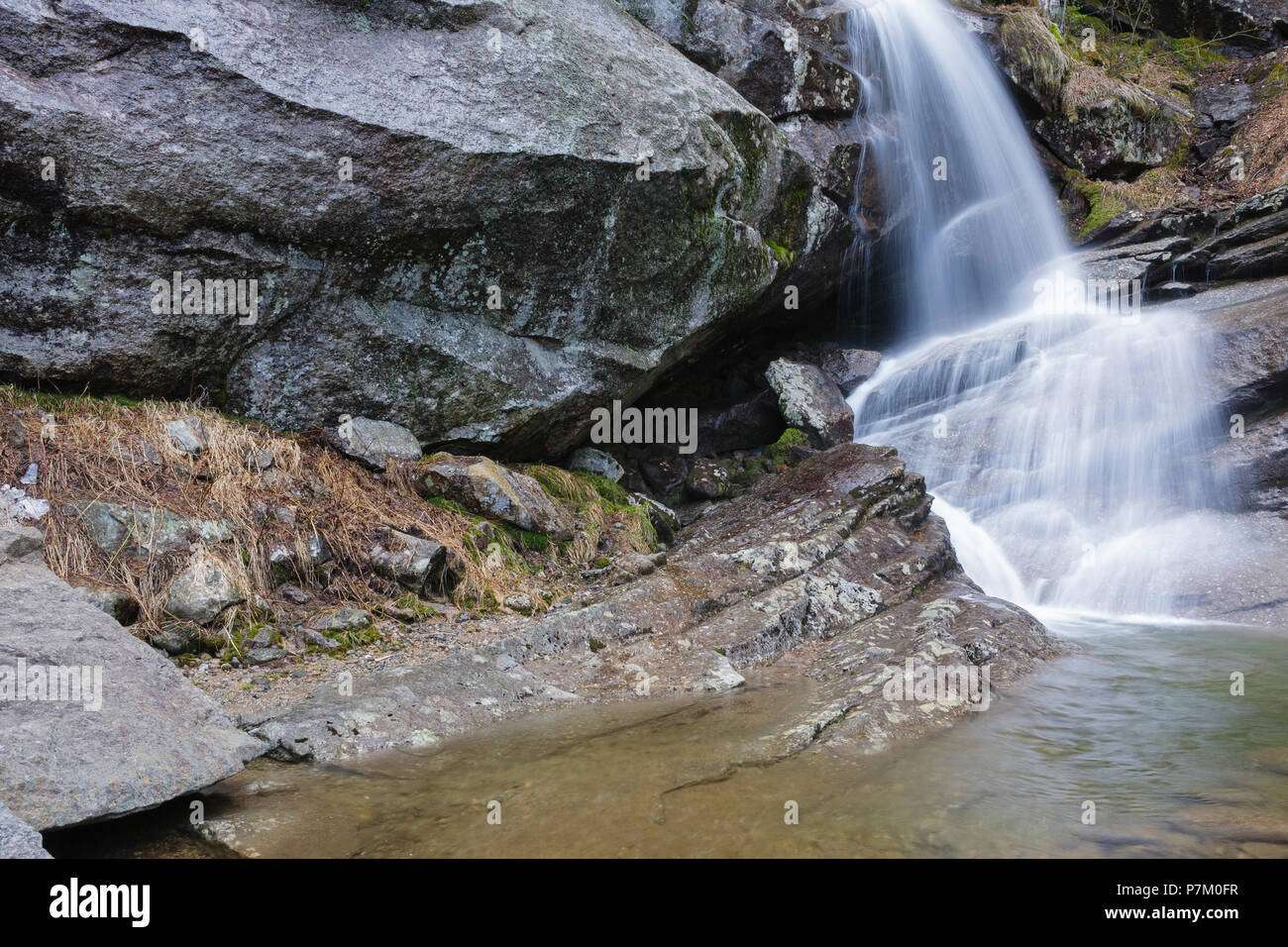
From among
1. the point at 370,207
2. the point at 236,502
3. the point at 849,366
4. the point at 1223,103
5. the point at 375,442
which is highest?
the point at 1223,103

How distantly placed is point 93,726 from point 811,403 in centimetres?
877

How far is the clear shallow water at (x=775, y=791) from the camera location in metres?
2.85

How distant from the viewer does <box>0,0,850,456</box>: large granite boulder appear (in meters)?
5.54

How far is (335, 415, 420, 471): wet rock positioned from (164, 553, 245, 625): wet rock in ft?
6.15

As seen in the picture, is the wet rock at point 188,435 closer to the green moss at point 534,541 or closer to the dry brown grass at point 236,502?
the dry brown grass at point 236,502

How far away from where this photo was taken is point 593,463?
8711mm

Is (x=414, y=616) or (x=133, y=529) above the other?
(x=133, y=529)

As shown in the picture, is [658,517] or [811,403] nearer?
[658,517]

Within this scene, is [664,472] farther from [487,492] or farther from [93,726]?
[93,726]

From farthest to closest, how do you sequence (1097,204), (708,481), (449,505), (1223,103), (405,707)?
(1223,103) → (1097,204) → (708,481) → (449,505) → (405,707)

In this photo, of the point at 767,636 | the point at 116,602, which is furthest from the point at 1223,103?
the point at 116,602

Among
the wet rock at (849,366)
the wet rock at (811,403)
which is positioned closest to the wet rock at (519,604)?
the wet rock at (811,403)

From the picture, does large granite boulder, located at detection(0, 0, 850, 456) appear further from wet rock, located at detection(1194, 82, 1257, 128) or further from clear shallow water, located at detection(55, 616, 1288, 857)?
wet rock, located at detection(1194, 82, 1257, 128)
